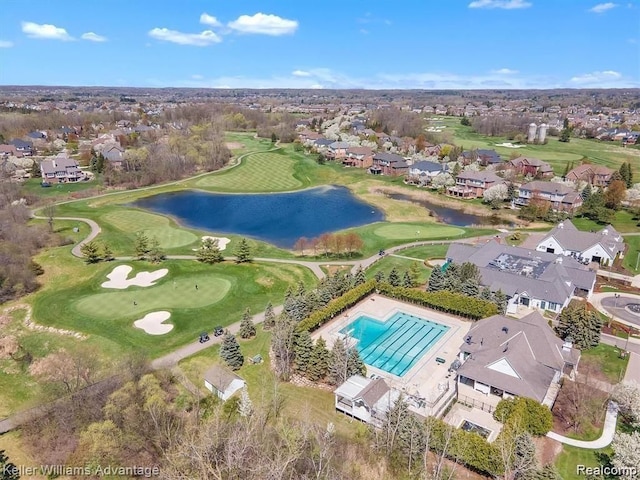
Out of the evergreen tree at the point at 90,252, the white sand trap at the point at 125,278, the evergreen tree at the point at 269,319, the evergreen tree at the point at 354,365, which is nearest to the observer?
the evergreen tree at the point at 354,365

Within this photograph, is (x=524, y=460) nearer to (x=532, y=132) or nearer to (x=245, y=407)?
(x=245, y=407)

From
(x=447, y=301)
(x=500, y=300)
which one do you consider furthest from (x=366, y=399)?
(x=500, y=300)

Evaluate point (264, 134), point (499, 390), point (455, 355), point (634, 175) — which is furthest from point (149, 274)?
point (264, 134)

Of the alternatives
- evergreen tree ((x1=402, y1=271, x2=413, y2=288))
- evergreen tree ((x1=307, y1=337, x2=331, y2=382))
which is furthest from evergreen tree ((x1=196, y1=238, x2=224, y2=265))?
evergreen tree ((x1=307, y1=337, x2=331, y2=382))

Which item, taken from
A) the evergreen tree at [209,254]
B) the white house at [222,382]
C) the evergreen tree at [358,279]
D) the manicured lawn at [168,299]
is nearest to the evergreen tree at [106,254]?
the manicured lawn at [168,299]

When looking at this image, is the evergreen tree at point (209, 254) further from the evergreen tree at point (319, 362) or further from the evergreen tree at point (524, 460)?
the evergreen tree at point (524, 460)
